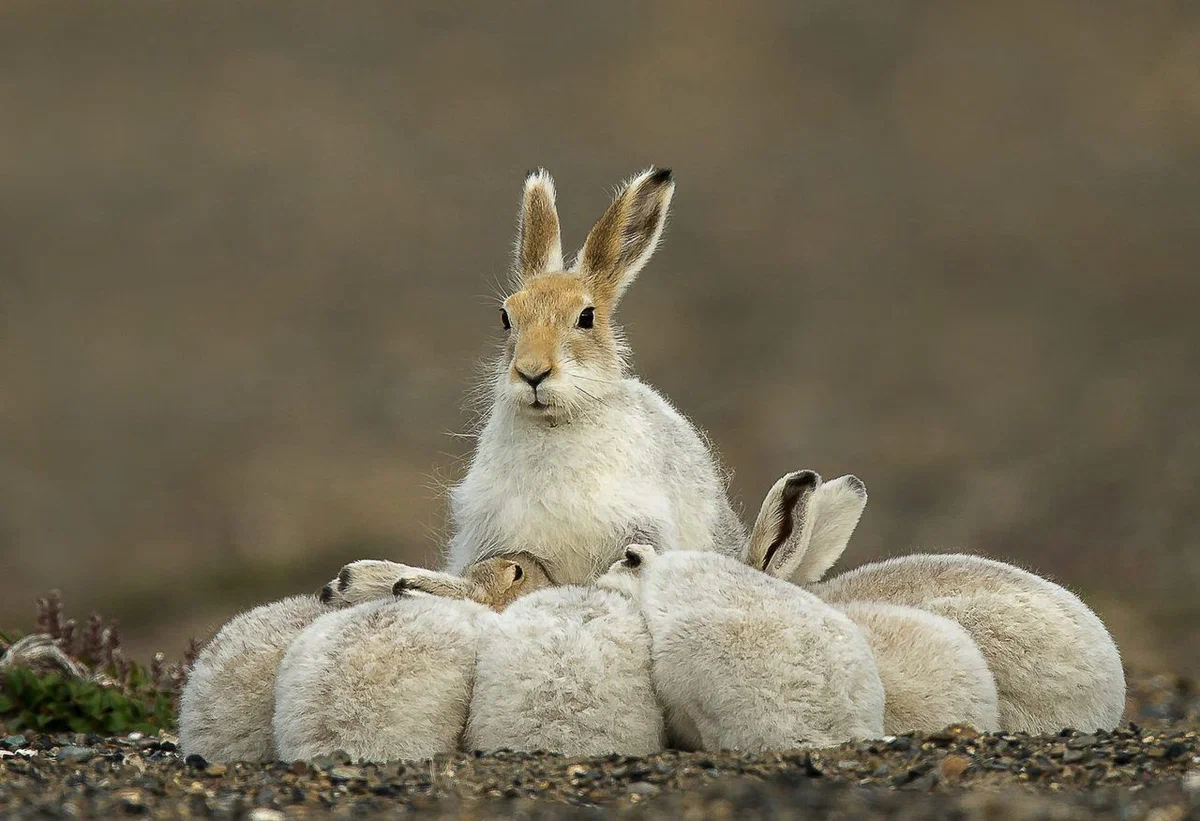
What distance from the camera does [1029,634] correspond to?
689 cm

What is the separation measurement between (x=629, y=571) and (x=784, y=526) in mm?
1236

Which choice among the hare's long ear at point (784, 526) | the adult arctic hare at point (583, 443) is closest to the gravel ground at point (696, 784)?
the adult arctic hare at point (583, 443)

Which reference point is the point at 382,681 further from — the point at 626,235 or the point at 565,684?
the point at 626,235

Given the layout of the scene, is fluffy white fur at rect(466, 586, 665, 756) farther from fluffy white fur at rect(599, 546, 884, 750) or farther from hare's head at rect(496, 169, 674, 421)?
hare's head at rect(496, 169, 674, 421)

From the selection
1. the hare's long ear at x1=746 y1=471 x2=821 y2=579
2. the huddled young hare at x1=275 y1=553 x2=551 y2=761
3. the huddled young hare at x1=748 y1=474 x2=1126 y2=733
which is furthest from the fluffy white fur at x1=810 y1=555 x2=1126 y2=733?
the huddled young hare at x1=275 y1=553 x2=551 y2=761

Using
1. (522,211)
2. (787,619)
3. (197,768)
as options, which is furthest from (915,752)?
(522,211)

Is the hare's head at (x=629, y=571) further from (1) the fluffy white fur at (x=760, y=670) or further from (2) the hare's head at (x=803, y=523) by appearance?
(2) the hare's head at (x=803, y=523)

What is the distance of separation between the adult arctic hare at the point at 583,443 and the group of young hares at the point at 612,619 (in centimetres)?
1

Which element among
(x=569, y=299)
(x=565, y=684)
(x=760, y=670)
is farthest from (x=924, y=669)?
(x=569, y=299)

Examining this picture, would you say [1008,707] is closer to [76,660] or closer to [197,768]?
[197,768]

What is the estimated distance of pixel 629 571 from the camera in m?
6.65

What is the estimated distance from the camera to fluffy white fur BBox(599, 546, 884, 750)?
6.04 meters

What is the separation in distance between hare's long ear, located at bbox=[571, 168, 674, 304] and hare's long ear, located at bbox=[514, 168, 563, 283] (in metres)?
0.14

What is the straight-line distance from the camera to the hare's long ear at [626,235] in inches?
314
